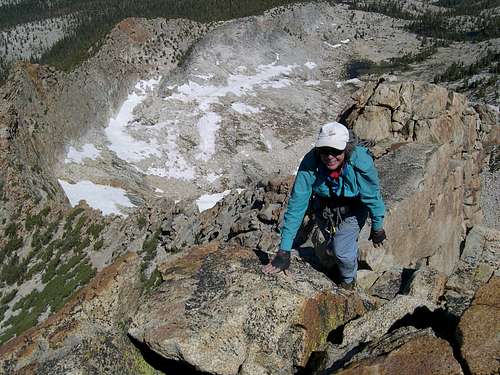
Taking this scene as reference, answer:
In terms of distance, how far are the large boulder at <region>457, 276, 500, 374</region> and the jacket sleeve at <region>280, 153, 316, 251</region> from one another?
245cm

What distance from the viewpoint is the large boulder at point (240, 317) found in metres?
5.53

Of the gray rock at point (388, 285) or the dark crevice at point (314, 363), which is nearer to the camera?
the dark crevice at point (314, 363)

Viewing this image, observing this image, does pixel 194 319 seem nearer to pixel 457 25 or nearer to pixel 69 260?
pixel 69 260

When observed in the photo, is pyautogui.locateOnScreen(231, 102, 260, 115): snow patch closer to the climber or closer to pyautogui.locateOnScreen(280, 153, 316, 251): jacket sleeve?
the climber

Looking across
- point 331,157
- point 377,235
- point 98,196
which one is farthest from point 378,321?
point 98,196

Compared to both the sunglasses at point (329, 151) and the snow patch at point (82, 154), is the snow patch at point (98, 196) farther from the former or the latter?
the sunglasses at point (329, 151)

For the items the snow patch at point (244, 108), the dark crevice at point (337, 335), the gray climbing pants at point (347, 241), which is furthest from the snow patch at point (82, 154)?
the dark crevice at point (337, 335)

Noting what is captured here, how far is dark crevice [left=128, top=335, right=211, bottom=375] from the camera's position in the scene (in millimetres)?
5738

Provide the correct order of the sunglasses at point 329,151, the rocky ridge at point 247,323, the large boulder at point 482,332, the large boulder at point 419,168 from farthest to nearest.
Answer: the large boulder at point 419,168
the sunglasses at point 329,151
the rocky ridge at point 247,323
the large boulder at point 482,332

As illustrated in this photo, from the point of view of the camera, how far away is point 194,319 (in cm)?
584

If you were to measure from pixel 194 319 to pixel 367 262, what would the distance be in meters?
4.30

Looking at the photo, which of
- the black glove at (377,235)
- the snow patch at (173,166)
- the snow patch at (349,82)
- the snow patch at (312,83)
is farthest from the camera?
the snow patch at (349,82)

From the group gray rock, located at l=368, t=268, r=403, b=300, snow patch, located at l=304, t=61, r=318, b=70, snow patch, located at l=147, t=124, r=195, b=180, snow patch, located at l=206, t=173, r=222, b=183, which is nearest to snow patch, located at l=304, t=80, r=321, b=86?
snow patch, located at l=304, t=61, r=318, b=70

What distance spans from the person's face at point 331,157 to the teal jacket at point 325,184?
18cm
